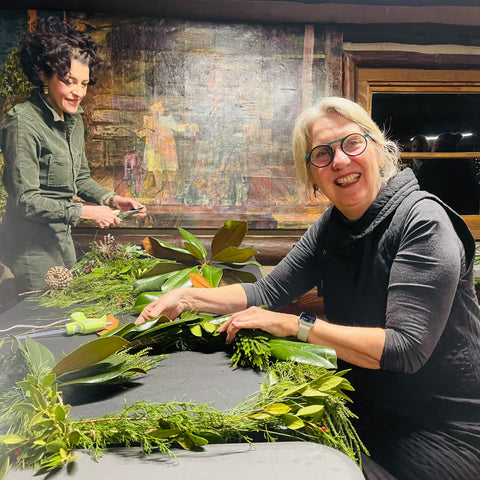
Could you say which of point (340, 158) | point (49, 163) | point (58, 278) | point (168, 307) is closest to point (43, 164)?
point (49, 163)

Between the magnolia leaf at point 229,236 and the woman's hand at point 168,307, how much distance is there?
32cm

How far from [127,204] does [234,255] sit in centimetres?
46

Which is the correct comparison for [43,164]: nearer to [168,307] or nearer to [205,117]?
[205,117]

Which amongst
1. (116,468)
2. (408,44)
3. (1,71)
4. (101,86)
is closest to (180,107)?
(101,86)

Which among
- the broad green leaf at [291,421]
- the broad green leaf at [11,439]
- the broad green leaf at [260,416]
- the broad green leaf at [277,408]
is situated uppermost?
the broad green leaf at [11,439]

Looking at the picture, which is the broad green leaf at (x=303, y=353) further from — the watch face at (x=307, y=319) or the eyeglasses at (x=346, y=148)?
the eyeglasses at (x=346, y=148)

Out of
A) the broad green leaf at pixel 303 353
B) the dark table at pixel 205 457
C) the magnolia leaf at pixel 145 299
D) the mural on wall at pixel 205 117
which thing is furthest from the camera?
the mural on wall at pixel 205 117

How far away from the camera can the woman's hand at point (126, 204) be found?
1407mm

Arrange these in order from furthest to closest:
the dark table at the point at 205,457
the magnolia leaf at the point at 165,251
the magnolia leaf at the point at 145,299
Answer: the magnolia leaf at the point at 165,251, the magnolia leaf at the point at 145,299, the dark table at the point at 205,457

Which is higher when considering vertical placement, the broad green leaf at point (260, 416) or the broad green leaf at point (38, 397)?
the broad green leaf at point (38, 397)

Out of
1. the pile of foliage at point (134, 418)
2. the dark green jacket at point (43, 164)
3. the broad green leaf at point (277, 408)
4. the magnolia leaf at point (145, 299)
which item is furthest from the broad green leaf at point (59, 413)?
the dark green jacket at point (43, 164)

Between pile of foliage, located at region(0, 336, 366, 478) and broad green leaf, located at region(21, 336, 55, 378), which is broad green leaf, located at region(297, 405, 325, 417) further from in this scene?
broad green leaf, located at region(21, 336, 55, 378)

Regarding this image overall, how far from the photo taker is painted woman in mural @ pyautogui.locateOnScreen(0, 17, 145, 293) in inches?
47.9

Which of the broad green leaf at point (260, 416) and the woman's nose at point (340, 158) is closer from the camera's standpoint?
the broad green leaf at point (260, 416)
